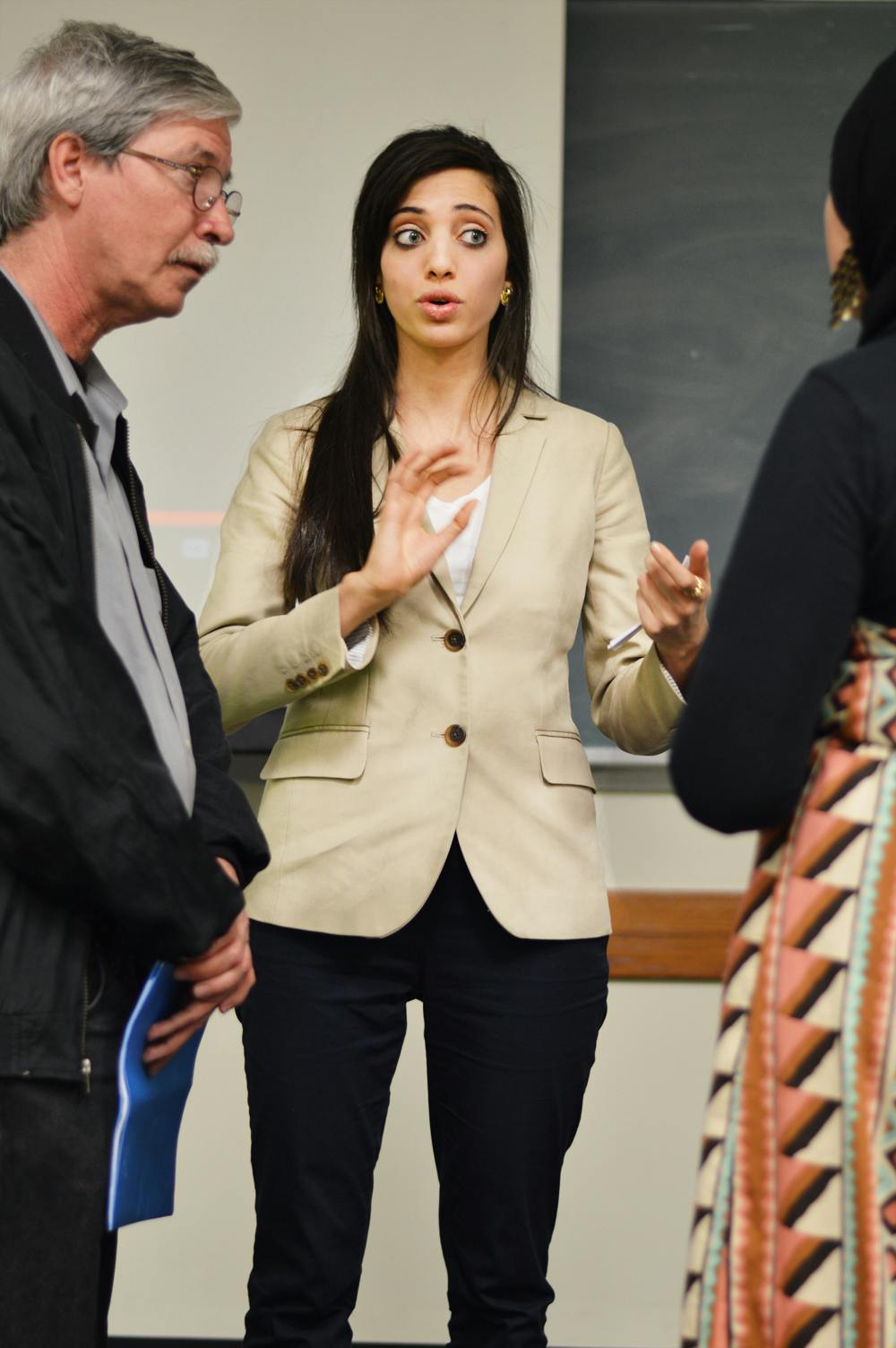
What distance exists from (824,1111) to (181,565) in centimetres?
198

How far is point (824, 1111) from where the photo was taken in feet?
3.59

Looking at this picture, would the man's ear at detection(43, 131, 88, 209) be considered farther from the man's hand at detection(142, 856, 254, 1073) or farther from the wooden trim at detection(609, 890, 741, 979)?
the wooden trim at detection(609, 890, 741, 979)

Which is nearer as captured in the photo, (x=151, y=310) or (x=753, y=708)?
(x=753, y=708)

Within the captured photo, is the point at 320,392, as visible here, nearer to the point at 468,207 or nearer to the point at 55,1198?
the point at 468,207

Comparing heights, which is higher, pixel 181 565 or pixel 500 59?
pixel 500 59

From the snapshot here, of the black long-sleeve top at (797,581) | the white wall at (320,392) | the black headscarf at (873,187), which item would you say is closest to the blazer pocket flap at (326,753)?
the black long-sleeve top at (797,581)

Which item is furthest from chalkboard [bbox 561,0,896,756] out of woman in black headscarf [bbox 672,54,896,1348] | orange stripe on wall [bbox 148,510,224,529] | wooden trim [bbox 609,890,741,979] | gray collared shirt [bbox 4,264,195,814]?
woman in black headscarf [bbox 672,54,896,1348]

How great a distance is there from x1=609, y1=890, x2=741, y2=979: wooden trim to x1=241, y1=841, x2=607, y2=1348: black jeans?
3.21 ft

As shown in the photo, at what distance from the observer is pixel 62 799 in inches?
49.1

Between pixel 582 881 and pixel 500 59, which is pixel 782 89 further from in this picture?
pixel 582 881

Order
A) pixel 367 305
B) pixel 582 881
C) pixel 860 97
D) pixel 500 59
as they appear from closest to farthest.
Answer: pixel 860 97 → pixel 582 881 → pixel 367 305 → pixel 500 59

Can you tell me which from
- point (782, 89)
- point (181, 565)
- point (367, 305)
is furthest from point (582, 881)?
point (782, 89)

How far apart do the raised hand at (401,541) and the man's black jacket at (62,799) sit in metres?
0.44

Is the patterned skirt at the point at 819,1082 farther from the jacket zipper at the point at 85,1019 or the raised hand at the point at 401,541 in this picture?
the raised hand at the point at 401,541
